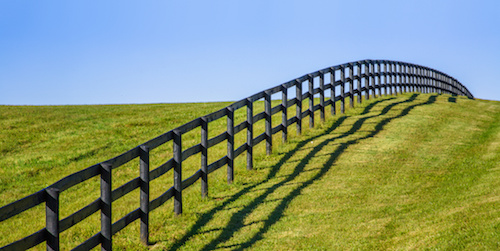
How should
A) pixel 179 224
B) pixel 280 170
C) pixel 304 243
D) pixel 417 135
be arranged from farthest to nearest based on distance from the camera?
1. pixel 417 135
2. pixel 280 170
3. pixel 179 224
4. pixel 304 243

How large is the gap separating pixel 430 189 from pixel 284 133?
202 inches

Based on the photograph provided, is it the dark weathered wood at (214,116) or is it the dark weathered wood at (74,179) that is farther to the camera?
the dark weathered wood at (214,116)

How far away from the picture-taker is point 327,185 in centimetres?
1052

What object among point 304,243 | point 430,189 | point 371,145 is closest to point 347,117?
point 371,145

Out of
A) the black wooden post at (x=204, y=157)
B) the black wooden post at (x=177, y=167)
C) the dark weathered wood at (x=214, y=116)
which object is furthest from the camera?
the dark weathered wood at (x=214, y=116)

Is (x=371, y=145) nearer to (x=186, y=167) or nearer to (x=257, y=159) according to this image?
(x=257, y=159)

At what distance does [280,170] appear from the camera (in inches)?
469

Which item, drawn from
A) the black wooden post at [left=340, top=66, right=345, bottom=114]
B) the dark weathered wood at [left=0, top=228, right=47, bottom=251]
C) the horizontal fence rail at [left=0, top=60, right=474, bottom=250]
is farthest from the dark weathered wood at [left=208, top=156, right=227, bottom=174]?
the black wooden post at [left=340, top=66, right=345, bottom=114]

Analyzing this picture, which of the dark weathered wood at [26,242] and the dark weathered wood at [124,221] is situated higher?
the dark weathered wood at [26,242]

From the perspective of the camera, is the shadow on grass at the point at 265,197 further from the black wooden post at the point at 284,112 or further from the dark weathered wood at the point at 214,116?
the dark weathered wood at the point at 214,116

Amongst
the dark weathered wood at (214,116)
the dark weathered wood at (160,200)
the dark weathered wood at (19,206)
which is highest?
the dark weathered wood at (214,116)

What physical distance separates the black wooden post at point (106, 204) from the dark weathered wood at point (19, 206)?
1.18m

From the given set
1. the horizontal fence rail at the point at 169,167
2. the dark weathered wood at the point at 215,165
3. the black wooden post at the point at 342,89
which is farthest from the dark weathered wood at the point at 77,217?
the black wooden post at the point at 342,89

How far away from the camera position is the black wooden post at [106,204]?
7.17 m
